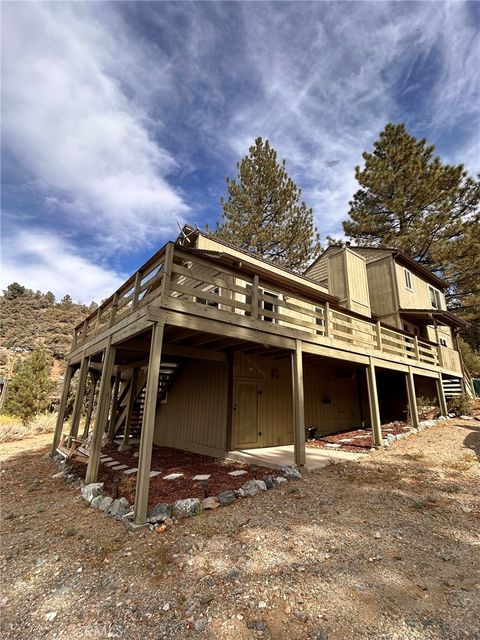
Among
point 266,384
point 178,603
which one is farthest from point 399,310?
point 178,603

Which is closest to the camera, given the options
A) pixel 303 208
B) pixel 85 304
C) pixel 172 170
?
pixel 172 170

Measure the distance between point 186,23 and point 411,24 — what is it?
287 inches

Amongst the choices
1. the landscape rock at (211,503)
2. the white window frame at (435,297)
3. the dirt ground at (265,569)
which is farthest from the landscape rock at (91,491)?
the white window frame at (435,297)

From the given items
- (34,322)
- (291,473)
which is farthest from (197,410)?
(34,322)

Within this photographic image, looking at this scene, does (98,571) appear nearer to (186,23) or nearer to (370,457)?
(370,457)

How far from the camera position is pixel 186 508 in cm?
482

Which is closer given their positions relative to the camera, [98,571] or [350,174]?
[98,571]

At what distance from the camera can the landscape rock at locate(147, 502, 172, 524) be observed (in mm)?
4553

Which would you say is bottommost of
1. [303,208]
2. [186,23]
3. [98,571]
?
[98,571]

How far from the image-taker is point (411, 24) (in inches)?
390

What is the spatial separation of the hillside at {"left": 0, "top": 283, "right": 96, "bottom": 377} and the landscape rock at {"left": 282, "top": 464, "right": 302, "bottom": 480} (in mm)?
31826

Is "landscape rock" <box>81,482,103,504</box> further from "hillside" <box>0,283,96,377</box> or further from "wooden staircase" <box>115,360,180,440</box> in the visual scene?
"hillside" <box>0,283,96,377</box>

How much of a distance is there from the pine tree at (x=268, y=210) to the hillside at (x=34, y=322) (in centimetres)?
2471

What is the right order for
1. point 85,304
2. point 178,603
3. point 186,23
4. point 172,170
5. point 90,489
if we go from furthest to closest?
point 85,304
point 172,170
point 186,23
point 90,489
point 178,603
